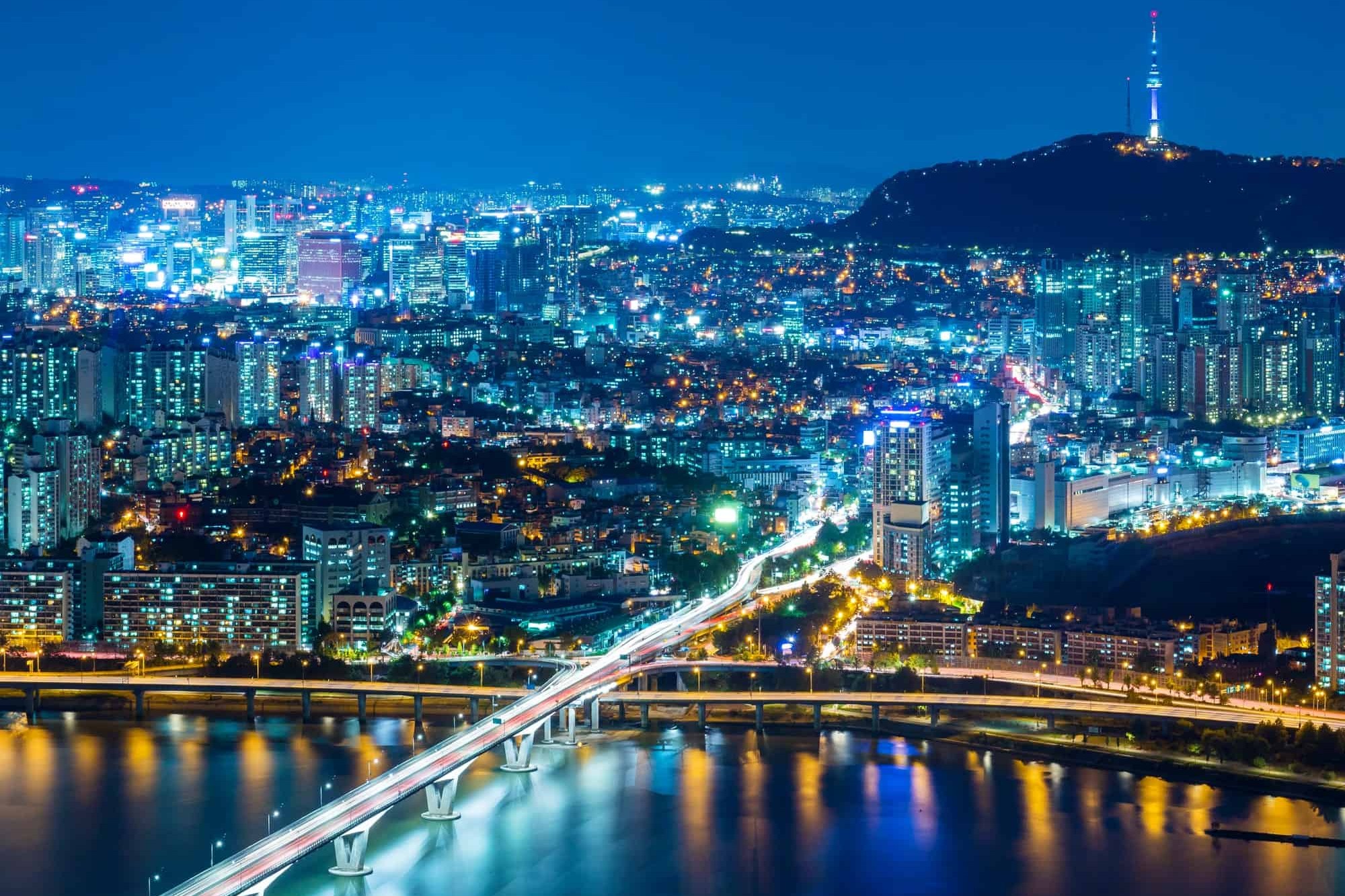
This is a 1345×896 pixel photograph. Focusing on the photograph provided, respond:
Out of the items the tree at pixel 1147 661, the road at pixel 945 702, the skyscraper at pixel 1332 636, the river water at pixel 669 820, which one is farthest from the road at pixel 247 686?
the skyscraper at pixel 1332 636

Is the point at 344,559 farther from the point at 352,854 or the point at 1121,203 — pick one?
the point at 1121,203

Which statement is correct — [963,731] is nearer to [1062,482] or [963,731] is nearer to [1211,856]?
[1211,856]

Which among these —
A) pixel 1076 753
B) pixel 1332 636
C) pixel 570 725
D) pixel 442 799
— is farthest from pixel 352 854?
pixel 1332 636

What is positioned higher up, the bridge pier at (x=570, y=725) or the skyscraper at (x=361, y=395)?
the skyscraper at (x=361, y=395)

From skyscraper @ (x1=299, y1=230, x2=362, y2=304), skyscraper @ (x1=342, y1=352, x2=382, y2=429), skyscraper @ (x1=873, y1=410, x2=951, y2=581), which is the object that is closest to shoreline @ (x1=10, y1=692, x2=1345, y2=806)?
skyscraper @ (x1=873, y1=410, x2=951, y2=581)

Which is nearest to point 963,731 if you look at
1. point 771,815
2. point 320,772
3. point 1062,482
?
point 771,815

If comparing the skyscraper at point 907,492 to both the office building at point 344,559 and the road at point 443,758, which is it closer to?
the road at point 443,758

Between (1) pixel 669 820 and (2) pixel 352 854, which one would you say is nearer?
(2) pixel 352 854
